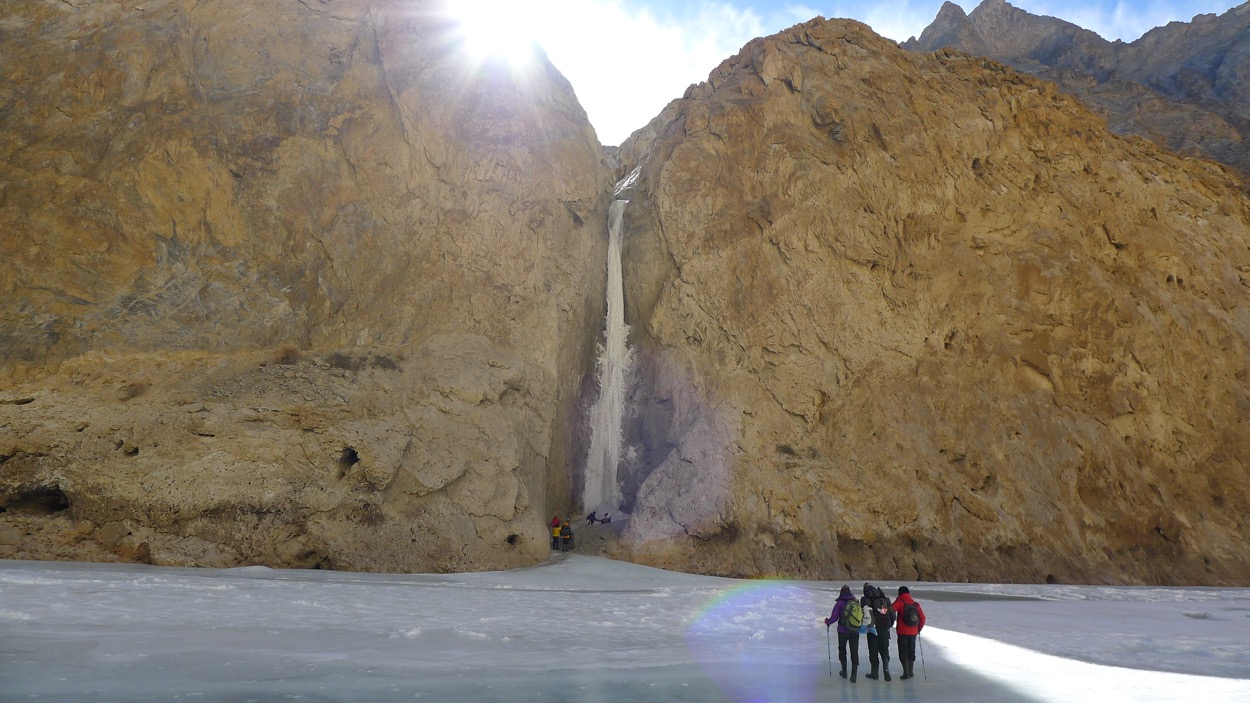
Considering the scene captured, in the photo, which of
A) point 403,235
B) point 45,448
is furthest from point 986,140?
point 45,448

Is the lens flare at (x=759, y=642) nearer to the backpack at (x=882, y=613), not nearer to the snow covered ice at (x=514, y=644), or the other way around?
the snow covered ice at (x=514, y=644)

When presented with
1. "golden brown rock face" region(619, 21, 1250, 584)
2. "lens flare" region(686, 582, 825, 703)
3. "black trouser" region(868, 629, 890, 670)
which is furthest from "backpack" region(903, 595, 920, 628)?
"golden brown rock face" region(619, 21, 1250, 584)

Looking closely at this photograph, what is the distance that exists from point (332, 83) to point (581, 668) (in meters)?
18.2

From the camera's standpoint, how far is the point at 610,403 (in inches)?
932

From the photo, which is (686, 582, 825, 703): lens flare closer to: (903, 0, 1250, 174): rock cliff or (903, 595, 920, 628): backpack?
(903, 595, 920, 628): backpack

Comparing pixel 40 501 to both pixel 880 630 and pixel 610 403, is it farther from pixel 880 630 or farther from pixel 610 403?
pixel 880 630

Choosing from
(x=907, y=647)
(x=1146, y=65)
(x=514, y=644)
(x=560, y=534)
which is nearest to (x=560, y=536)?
(x=560, y=534)

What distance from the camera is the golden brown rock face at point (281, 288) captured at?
50.3 feet

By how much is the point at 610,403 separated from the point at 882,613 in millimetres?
15609

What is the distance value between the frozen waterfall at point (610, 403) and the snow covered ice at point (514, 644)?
27.3 feet

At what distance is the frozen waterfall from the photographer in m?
22.8

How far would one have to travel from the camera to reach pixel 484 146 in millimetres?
22094

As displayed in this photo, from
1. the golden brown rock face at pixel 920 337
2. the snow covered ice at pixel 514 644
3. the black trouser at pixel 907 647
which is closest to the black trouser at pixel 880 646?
the black trouser at pixel 907 647

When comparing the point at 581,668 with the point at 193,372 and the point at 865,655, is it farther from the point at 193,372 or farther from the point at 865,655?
the point at 193,372
